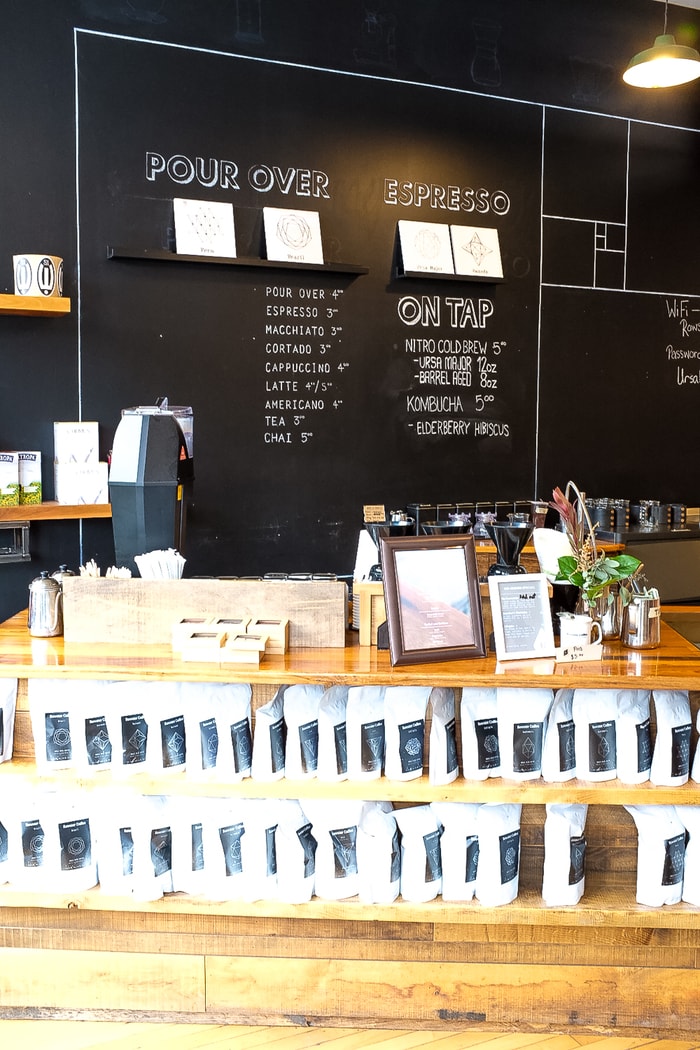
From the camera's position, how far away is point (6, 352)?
3.70 m

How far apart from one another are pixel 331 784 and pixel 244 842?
28cm

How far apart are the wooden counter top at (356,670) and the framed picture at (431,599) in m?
0.04

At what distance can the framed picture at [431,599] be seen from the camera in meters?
2.15

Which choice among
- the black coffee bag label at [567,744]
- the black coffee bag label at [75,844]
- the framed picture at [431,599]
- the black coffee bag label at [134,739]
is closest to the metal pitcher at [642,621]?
the black coffee bag label at [567,744]

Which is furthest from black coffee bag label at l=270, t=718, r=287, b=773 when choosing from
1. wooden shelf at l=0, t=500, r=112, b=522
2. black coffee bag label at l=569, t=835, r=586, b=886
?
wooden shelf at l=0, t=500, r=112, b=522

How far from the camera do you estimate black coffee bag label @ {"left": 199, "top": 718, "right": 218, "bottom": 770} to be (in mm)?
2201

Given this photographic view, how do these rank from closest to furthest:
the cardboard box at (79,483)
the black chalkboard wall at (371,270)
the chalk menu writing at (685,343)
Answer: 1. the cardboard box at (79,483)
2. the black chalkboard wall at (371,270)
3. the chalk menu writing at (685,343)

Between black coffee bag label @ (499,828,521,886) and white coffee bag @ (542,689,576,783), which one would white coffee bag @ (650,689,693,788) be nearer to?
white coffee bag @ (542,689,576,783)

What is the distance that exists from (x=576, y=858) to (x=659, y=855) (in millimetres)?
193

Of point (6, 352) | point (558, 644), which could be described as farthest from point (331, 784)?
point (6, 352)

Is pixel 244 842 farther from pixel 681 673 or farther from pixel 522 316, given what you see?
pixel 522 316

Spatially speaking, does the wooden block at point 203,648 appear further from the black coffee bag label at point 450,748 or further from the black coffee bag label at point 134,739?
the black coffee bag label at point 450,748

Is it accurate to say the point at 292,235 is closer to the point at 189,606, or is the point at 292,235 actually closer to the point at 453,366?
the point at 453,366

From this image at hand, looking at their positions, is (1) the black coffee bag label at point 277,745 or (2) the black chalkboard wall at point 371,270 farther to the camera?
(2) the black chalkboard wall at point 371,270
